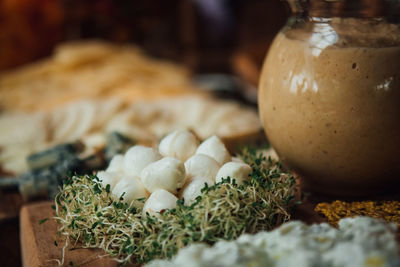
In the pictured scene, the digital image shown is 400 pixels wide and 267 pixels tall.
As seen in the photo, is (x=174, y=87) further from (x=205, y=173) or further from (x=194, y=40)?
(x=194, y=40)

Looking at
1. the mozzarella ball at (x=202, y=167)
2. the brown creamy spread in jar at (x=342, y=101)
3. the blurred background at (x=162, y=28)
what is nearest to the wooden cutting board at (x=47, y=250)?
the mozzarella ball at (x=202, y=167)

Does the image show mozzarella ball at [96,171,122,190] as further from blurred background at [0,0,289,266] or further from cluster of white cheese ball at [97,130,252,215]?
blurred background at [0,0,289,266]

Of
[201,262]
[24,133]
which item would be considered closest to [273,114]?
[201,262]

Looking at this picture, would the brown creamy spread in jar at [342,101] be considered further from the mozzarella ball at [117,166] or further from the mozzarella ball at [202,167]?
the mozzarella ball at [117,166]

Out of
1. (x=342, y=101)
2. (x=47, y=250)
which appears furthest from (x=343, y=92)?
(x=47, y=250)

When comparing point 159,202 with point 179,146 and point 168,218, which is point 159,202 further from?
point 179,146

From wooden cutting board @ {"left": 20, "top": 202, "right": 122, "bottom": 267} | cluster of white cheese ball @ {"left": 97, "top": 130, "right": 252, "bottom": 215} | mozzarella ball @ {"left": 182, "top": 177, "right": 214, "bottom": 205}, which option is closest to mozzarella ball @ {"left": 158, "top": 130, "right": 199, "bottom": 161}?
cluster of white cheese ball @ {"left": 97, "top": 130, "right": 252, "bottom": 215}
